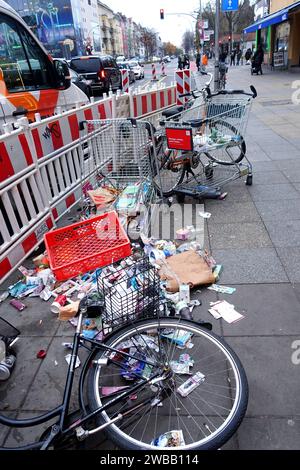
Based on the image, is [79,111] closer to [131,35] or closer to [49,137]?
[49,137]

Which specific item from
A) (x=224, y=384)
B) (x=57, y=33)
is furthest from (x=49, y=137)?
(x=57, y=33)

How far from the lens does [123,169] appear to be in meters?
4.43

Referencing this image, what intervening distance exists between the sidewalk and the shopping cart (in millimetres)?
389

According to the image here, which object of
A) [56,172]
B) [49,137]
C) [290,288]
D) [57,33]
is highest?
[57,33]

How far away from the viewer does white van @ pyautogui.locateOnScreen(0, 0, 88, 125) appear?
4.55 m

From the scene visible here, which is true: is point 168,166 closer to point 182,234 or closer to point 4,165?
point 182,234

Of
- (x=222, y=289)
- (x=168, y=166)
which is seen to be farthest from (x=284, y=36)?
(x=222, y=289)

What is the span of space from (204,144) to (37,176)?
2305 mm

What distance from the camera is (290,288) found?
3.07 m

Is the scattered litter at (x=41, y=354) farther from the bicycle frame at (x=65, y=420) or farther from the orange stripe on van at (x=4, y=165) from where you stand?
the orange stripe on van at (x=4, y=165)

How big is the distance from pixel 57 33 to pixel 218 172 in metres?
66.0

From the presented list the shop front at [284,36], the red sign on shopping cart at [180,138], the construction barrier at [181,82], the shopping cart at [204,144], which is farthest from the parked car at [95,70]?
the red sign on shopping cart at [180,138]

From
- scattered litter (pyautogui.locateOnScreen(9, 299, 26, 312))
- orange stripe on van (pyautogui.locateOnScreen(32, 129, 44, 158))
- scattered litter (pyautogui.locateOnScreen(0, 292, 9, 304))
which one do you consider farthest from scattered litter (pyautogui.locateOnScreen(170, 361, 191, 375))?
orange stripe on van (pyautogui.locateOnScreen(32, 129, 44, 158))

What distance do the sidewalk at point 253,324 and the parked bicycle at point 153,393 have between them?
0.18 meters
